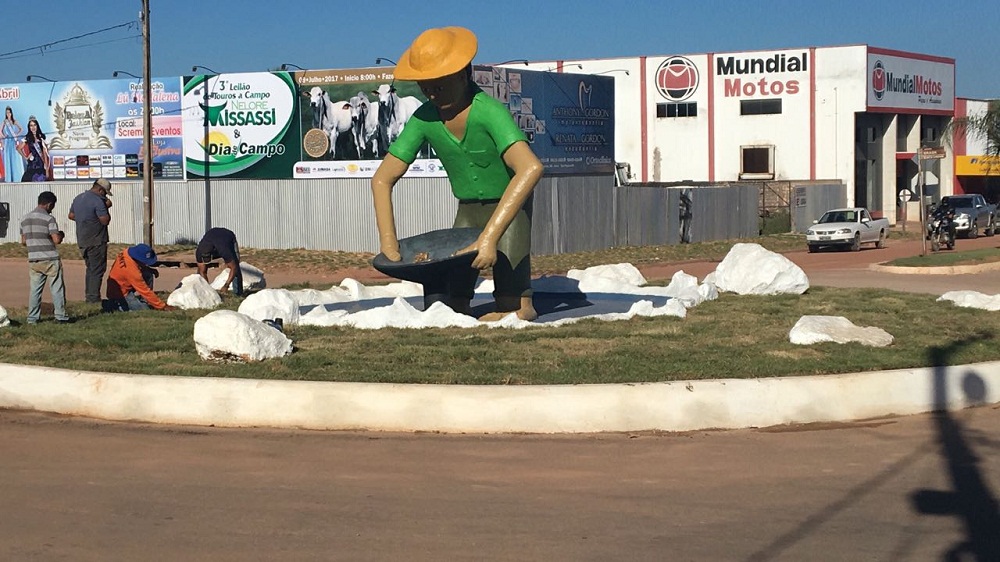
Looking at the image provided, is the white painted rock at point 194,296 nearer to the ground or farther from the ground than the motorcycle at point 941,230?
nearer to the ground

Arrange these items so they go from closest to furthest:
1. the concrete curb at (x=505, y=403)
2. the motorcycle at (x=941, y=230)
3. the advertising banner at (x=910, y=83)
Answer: the concrete curb at (x=505, y=403), the motorcycle at (x=941, y=230), the advertising banner at (x=910, y=83)

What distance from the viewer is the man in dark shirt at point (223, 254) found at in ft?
57.7

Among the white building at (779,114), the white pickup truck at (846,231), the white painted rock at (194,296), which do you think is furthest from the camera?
the white building at (779,114)

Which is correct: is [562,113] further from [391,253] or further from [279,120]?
[391,253]

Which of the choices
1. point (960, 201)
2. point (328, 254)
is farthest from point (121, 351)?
point (960, 201)

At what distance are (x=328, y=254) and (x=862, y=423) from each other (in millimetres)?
25273

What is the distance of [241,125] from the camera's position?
35938 mm

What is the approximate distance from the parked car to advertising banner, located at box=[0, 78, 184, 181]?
25813 millimetres

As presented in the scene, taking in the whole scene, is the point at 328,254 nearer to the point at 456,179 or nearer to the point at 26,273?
the point at 26,273

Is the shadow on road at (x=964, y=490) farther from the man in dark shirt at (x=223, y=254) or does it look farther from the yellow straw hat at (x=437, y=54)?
the man in dark shirt at (x=223, y=254)

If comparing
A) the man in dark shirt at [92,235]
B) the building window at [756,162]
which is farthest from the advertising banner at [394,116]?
the building window at [756,162]

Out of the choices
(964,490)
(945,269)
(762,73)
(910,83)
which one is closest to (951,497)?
(964,490)

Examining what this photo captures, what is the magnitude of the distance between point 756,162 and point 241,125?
26874 mm

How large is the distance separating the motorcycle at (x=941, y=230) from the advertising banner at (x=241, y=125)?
17.4 metres
